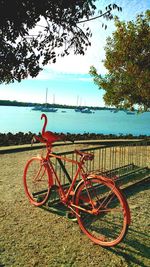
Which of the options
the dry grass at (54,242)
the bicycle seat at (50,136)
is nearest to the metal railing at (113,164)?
the bicycle seat at (50,136)

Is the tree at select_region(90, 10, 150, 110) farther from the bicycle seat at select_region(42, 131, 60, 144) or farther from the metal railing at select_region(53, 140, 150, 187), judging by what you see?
the bicycle seat at select_region(42, 131, 60, 144)

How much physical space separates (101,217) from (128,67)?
1139 cm

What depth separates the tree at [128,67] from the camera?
52.9 ft

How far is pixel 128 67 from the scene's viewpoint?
16.6m

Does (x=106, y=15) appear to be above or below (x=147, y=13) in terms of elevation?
below

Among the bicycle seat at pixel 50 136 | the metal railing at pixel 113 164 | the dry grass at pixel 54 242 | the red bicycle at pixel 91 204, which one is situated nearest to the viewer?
the dry grass at pixel 54 242

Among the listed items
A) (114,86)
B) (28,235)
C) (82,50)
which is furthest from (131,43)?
(28,235)

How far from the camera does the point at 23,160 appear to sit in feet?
45.3

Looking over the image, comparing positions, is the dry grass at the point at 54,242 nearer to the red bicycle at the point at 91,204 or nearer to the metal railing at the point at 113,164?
the red bicycle at the point at 91,204

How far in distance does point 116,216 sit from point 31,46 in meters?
4.20

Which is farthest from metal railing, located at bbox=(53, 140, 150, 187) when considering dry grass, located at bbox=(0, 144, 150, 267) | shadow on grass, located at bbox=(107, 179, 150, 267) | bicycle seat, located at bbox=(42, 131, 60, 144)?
shadow on grass, located at bbox=(107, 179, 150, 267)

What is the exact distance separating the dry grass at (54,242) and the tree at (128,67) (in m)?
9.97

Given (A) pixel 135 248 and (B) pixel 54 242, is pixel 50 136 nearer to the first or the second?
(B) pixel 54 242

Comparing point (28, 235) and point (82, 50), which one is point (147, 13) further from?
point (28, 235)
